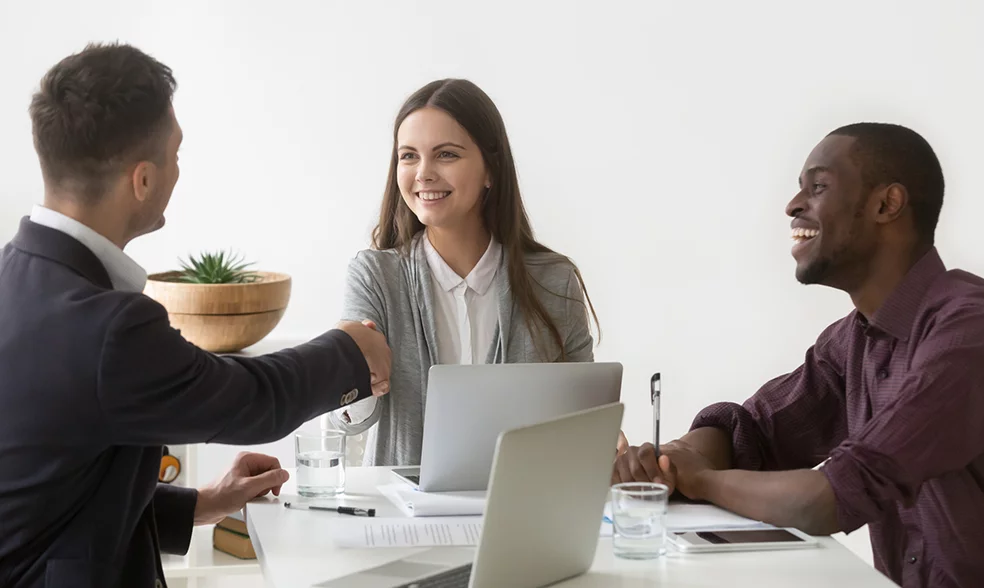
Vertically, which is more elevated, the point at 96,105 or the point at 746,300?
the point at 96,105

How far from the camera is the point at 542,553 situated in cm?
162

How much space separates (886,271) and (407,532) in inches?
39.9

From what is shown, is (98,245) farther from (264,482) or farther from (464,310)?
(464,310)

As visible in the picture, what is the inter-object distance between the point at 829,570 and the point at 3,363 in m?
1.21

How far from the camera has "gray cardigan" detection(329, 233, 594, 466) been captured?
8.41 ft

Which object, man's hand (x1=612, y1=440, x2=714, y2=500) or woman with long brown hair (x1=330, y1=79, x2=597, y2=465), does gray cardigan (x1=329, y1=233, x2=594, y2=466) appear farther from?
man's hand (x1=612, y1=440, x2=714, y2=500)

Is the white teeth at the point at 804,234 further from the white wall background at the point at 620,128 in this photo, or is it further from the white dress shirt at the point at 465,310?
the white wall background at the point at 620,128

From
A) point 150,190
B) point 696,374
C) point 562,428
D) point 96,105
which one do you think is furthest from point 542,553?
point 696,374

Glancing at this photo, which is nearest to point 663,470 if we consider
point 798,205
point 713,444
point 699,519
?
point 699,519

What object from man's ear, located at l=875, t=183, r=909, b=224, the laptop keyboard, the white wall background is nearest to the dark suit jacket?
the laptop keyboard

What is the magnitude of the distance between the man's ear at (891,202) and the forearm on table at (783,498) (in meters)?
0.53

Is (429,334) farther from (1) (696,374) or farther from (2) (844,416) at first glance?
(1) (696,374)

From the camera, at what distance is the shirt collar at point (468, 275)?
2666 millimetres

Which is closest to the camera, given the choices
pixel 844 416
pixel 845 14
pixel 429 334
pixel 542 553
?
pixel 542 553
